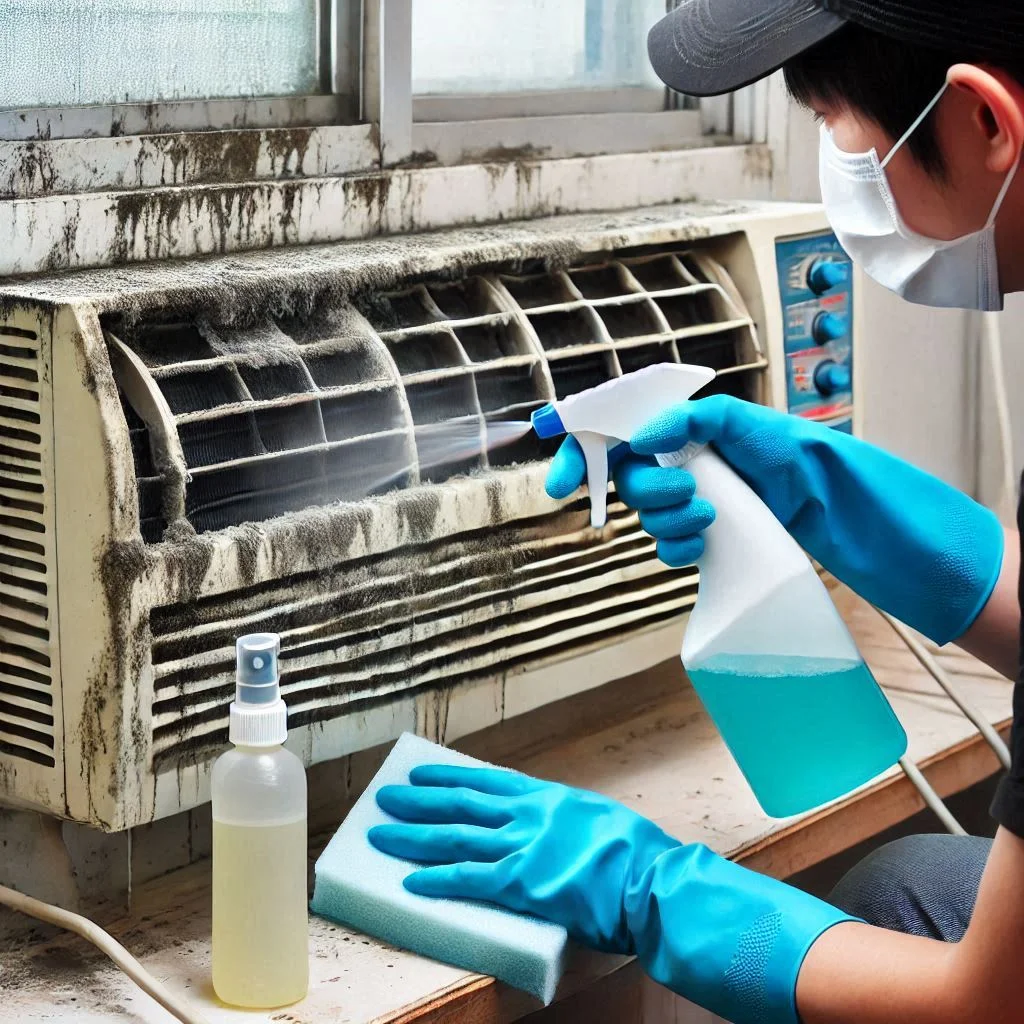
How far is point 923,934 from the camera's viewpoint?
121 cm

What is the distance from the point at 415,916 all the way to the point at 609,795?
0.34 meters

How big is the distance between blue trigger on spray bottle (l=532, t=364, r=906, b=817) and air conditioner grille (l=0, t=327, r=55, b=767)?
0.37m

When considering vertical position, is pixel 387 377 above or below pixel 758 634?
above

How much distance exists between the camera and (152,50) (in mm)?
1258

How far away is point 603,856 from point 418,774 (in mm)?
168

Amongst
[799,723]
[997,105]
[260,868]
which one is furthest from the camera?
[799,723]

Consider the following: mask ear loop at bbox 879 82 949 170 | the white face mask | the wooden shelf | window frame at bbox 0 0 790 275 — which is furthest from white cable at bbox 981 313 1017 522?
mask ear loop at bbox 879 82 949 170

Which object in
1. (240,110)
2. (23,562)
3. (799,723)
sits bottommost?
(799,723)

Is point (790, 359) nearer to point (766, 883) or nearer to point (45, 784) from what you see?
point (766, 883)

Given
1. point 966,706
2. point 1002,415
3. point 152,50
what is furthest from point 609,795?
point 1002,415

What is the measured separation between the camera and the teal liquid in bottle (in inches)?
42.0

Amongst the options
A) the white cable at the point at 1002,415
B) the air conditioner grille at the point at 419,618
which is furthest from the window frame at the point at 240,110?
the white cable at the point at 1002,415

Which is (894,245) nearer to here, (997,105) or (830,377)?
(997,105)

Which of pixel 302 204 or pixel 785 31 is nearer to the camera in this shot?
pixel 785 31
